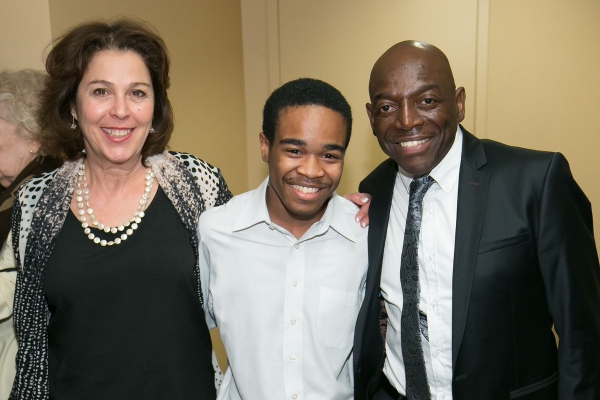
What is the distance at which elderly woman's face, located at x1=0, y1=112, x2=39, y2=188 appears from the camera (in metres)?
2.02

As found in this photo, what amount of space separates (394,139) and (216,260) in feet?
2.18

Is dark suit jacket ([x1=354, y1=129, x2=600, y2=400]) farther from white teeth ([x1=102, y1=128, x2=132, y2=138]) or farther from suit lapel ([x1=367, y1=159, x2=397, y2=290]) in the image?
white teeth ([x1=102, y1=128, x2=132, y2=138])

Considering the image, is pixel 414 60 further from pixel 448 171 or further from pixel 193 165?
pixel 193 165

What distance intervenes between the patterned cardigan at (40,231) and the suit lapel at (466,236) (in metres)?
Result: 0.81

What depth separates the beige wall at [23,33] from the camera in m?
2.26

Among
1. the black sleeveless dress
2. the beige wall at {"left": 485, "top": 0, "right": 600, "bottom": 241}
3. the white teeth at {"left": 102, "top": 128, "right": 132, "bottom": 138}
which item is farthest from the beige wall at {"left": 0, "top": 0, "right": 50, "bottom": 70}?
the beige wall at {"left": 485, "top": 0, "right": 600, "bottom": 241}

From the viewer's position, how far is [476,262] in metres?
1.52

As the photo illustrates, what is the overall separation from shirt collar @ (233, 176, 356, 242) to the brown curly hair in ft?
1.36

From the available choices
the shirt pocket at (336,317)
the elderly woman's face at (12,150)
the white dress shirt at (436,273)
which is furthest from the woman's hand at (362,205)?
the elderly woman's face at (12,150)

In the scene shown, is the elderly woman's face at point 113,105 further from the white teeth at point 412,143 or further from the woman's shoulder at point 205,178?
the white teeth at point 412,143

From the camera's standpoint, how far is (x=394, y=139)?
5.28 ft

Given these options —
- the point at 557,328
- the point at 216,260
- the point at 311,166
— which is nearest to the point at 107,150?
the point at 216,260

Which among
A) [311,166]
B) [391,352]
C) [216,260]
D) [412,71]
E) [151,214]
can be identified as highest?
[412,71]

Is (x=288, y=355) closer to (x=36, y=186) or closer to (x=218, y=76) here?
(x=36, y=186)
